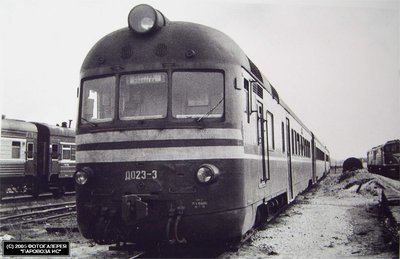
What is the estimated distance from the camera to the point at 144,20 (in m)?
5.75

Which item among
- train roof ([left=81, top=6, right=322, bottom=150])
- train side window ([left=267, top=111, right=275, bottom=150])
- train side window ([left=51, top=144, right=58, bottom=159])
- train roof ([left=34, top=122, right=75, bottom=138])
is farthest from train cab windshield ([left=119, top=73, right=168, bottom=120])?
train side window ([left=51, top=144, right=58, bottom=159])

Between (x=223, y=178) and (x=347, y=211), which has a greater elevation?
(x=223, y=178)

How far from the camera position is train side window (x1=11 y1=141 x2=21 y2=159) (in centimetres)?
1511

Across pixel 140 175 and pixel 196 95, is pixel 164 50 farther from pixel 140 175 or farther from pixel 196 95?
pixel 140 175

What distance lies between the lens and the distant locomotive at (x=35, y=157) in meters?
14.9

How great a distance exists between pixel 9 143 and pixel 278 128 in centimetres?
1034

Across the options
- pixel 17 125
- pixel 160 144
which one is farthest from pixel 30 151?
pixel 160 144

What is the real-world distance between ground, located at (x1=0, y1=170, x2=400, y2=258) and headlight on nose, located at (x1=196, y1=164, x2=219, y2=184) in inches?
48.8

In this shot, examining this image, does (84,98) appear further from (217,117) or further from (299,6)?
(299,6)

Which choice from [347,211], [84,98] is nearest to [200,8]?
[84,98]

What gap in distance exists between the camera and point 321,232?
7879 mm

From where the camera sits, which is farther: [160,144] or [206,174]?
[160,144]

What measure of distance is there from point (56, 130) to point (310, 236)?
13233mm

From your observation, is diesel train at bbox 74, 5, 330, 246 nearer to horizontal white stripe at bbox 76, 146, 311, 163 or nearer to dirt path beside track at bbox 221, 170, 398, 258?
horizontal white stripe at bbox 76, 146, 311, 163
